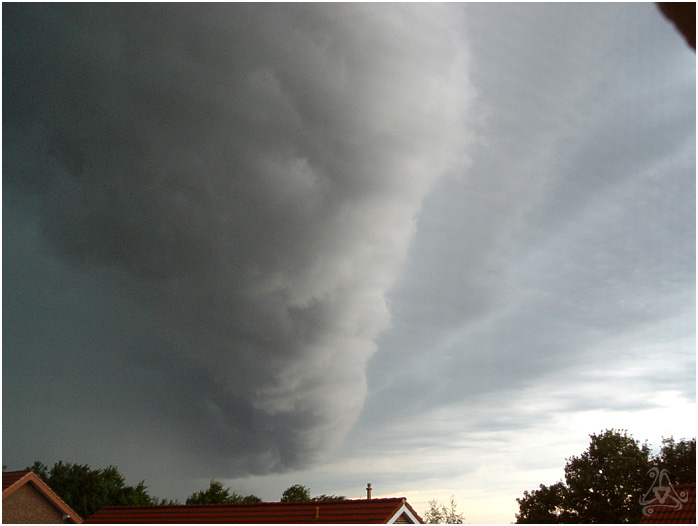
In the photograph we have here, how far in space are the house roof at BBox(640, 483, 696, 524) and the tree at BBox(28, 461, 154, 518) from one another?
75.1 m

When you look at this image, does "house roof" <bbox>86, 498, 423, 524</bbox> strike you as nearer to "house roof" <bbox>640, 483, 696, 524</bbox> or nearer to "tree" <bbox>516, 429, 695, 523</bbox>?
"house roof" <bbox>640, 483, 696, 524</bbox>

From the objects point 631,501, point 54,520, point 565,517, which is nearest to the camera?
point 54,520

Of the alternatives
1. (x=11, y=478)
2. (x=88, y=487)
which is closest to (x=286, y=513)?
(x=11, y=478)

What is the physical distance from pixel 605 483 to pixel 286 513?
43.5m

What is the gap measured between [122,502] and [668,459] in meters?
74.1

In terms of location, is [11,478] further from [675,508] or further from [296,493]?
[296,493]

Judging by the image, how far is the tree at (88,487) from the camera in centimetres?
7738

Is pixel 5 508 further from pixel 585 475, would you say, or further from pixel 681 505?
pixel 585 475

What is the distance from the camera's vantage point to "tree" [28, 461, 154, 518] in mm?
77375

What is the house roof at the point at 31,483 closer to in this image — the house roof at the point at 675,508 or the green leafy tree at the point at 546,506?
the house roof at the point at 675,508

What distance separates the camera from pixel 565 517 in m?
57.8

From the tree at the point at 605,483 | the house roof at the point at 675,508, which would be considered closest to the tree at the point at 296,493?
the tree at the point at 605,483

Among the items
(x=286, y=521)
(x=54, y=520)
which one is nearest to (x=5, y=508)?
(x=54, y=520)

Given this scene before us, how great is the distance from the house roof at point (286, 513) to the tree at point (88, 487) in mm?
54573
